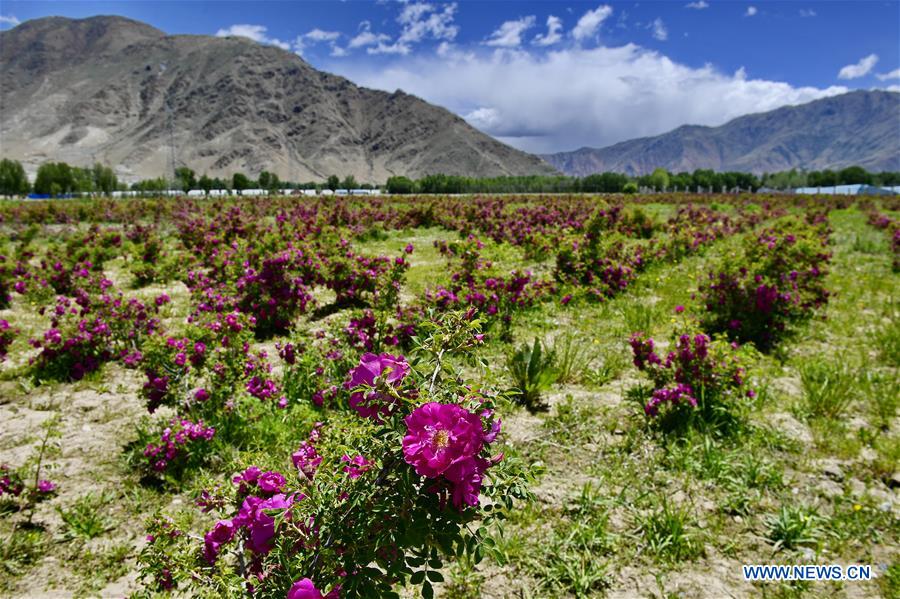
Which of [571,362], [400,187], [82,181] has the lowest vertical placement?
[571,362]

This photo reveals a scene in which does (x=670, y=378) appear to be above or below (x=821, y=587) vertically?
above

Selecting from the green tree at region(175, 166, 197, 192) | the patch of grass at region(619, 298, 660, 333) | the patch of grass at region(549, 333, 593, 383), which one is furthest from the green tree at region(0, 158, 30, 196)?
the patch of grass at region(549, 333, 593, 383)

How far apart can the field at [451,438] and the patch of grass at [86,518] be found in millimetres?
21

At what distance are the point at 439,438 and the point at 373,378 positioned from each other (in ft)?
1.10

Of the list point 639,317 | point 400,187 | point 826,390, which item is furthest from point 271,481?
point 400,187

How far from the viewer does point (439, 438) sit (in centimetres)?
121

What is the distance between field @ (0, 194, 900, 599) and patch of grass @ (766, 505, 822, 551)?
2cm

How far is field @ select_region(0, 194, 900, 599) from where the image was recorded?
4.64 feet

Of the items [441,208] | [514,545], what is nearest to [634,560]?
[514,545]

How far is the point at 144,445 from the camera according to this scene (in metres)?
3.58

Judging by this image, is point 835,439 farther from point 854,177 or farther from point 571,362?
point 854,177

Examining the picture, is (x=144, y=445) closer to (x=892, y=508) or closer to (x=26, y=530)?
(x=26, y=530)

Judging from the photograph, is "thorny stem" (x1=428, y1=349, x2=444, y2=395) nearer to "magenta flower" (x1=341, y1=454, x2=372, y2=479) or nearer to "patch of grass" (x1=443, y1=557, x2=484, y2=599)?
"magenta flower" (x1=341, y1=454, x2=372, y2=479)

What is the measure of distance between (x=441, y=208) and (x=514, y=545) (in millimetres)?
16721
